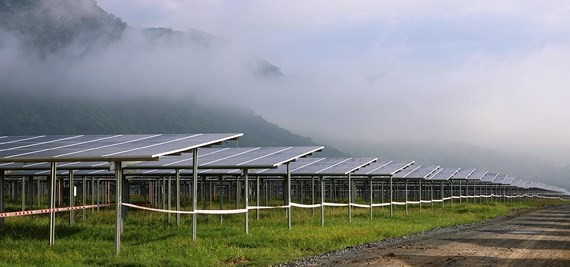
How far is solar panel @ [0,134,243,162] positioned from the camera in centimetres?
1934

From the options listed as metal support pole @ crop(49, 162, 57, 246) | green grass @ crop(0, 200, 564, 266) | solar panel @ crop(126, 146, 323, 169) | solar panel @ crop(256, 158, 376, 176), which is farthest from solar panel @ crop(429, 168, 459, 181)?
metal support pole @ crop(49, 162, 57, 246)

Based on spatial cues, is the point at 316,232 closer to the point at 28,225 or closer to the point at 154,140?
the point at 154,140

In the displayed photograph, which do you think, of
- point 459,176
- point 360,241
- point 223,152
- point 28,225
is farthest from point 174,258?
point 459,176

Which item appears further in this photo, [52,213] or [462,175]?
[462,175]

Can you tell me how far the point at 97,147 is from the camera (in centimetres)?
2206

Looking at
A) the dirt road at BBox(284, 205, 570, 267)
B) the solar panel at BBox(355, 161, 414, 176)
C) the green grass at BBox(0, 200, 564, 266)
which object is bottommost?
the dirt road at BBox(284, 205, 570, 267)

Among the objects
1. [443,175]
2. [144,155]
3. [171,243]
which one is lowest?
[171,243]

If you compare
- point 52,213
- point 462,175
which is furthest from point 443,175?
point 52,213

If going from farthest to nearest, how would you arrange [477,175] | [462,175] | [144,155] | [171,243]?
[477,175] < [462,175] < [171,243] < [144,155]

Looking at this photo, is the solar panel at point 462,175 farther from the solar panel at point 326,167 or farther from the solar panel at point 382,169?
the solar panel at point 326,167

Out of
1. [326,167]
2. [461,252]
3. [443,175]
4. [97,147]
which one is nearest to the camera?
[461,252]

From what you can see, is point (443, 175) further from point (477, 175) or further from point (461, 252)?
point (461, 252)

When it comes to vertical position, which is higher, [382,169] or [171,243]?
[382,169]

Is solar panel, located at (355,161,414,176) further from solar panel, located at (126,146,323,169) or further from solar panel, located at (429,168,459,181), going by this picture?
solar panel, located at (126,146,323,169)
